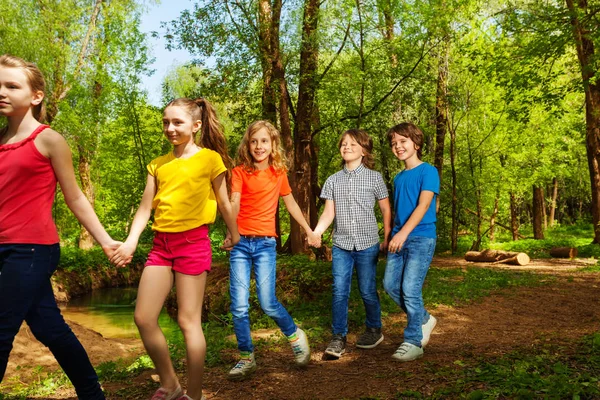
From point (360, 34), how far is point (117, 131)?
48.5 ft

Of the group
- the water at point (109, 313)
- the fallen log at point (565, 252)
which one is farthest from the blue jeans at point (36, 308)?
the fallen log at point (565, 252)

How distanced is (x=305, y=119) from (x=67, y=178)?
11.1 metres

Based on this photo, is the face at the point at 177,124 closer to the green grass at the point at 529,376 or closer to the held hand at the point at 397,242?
the held hand at the point at 397,242

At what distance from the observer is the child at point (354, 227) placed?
4.95 meters

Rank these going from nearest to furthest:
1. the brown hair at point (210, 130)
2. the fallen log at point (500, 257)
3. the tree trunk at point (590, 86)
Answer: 1. the brown hair at point (210, 130)
2. the tree trunk at point (590, 86)
3. the fallen log at point (500, 257)

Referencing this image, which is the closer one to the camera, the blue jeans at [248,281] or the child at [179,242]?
the child at [179,242]

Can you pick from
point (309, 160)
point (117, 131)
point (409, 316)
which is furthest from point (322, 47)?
point (117, 131)

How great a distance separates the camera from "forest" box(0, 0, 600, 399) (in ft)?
42.6

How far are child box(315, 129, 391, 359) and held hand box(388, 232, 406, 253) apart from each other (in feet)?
0.73

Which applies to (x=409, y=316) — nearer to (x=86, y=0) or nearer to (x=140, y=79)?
(x=140, y=79)

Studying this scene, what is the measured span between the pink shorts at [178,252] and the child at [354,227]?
171 centimetres

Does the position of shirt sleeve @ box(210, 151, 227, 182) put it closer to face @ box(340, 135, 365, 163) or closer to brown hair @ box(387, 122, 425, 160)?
face @ box(340, 135, 365, 163)

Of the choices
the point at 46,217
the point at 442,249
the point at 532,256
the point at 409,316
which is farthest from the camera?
the point at 442,249

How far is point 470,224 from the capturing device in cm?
2533
